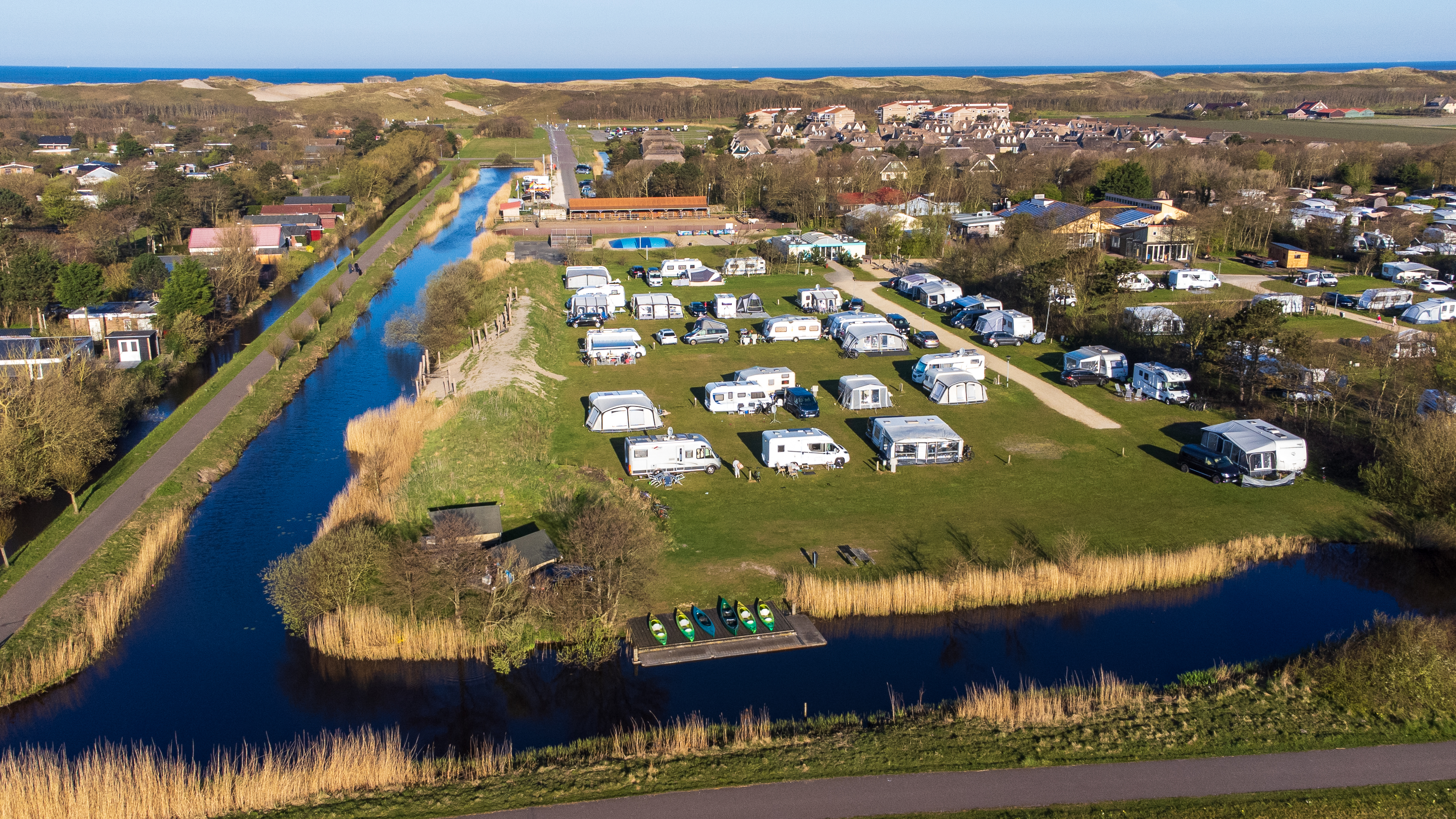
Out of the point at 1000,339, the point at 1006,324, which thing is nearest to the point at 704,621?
the point at 1000,339

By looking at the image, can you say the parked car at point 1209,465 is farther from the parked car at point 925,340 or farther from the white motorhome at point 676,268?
the white motorhome at point 676,268

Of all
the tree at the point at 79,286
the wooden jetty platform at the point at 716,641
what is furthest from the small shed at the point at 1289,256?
the tree at the point at 79,286

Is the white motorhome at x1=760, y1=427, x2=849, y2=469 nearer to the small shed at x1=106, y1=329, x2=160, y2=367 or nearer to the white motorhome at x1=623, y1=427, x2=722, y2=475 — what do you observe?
the white motorhome at x1=623, y1=427, x2=722, y2=475

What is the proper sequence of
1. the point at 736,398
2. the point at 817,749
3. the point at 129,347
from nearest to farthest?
the point at 817,749
the point at 736,398
the point at 129,347

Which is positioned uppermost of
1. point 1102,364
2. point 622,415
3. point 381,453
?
point 1102,364

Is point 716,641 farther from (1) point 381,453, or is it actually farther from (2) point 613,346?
(2) point 613,346

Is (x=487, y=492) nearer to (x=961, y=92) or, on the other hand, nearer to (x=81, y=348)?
(x=81, y=348)

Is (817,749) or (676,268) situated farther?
(676,268)
